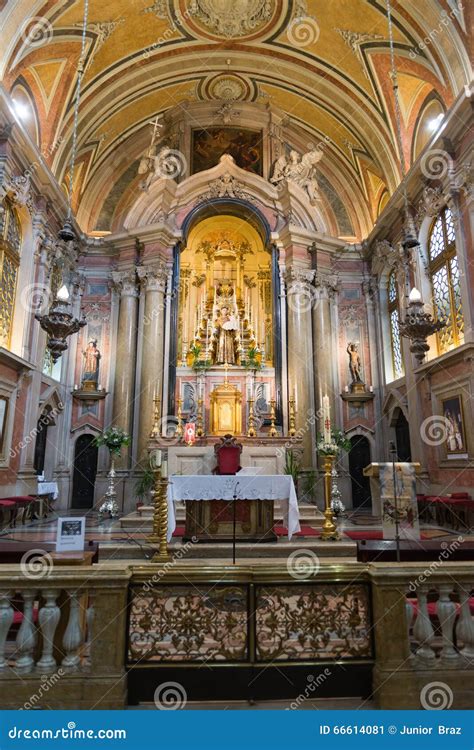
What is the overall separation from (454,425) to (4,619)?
→ 9669 mm

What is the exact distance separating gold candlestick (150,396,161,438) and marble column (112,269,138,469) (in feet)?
3.54

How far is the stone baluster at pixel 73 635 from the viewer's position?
325cm

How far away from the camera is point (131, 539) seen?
332 inches

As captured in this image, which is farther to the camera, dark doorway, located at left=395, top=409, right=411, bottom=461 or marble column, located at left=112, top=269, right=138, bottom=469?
marble column, located at left=112, top=269, right=138, bottom=469

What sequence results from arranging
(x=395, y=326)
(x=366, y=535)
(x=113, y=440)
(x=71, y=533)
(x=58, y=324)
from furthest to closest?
(x=395, y=326) < (x=113, y=440) < (x=366, y=535) < (x=58, y=324) < (x=71, y=533)

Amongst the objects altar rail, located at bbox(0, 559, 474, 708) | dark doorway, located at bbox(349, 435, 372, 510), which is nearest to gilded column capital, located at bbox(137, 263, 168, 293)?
dark doorway, located at bbox(349, 435, 372, 510)

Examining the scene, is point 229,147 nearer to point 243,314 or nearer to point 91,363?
point 243,314

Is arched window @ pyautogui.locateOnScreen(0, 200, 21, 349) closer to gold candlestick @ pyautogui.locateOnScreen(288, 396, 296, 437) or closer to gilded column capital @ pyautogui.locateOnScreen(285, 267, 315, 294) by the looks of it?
gold candlestick @ pyautogui.locateOnScreen(288, 396, 296, 437)

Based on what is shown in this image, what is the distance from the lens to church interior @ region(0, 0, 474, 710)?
4141 millimetres
